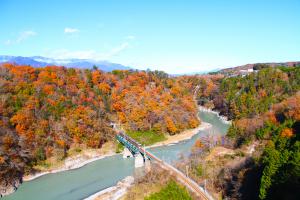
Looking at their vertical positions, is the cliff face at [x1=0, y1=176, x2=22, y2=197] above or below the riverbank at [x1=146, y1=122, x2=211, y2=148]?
below

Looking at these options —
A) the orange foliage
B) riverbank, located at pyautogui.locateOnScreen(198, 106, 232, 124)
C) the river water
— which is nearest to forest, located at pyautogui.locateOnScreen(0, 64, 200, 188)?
the river water

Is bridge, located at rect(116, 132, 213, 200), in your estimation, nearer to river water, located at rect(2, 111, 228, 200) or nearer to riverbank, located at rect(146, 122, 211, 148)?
river water, located at rect(2, 111, 228, 200)

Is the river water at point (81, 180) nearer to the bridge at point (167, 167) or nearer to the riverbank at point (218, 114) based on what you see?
the bridge at point (167, 167)

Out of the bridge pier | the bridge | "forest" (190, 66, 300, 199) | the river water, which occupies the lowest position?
the river water

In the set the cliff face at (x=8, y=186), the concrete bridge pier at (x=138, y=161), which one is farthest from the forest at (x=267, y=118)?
the cliff face at (x=8, y=186)

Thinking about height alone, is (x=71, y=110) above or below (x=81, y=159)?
above

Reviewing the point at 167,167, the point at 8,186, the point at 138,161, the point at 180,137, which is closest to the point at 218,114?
the point at 180,137

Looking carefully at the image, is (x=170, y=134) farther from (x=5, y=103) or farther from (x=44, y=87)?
(x=5, y=103)

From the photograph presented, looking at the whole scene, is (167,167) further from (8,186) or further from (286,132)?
(8,186)

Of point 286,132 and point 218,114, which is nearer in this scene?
point 286,132
